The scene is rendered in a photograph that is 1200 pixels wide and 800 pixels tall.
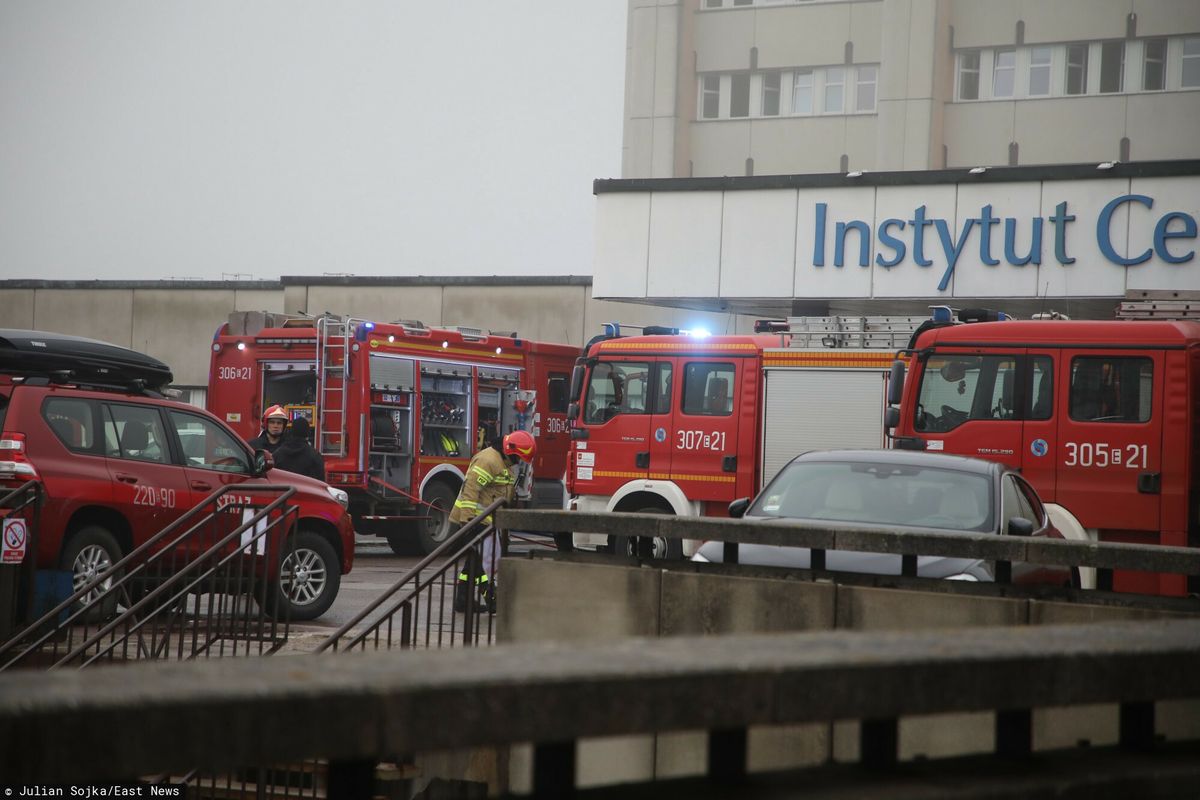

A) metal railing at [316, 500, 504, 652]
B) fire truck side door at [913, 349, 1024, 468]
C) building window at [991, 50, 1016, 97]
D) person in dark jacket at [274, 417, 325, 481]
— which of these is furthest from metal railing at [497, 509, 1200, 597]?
building window at [991, 50, 1016, 97]

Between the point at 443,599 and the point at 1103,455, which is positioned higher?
the point at 1103,455

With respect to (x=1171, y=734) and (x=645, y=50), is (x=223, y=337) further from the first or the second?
(x=645, y=50)

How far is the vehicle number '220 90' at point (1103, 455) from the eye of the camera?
45.9 feet

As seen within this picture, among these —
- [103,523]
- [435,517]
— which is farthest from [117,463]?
[435,517]

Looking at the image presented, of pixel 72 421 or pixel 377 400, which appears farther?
pixel 377 400

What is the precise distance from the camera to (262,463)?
44.0 ft

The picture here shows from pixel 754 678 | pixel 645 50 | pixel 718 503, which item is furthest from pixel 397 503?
pixel 645 50

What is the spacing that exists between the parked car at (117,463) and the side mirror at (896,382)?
532cm

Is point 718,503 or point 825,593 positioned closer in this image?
point 825,593

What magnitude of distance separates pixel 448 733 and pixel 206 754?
0.38 metres

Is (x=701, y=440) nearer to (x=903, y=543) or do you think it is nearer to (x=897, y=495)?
(x=897, y=495)

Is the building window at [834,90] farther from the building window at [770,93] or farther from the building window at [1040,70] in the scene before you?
the building window at [1040,70]

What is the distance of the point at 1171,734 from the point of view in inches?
186

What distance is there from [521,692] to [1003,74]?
1742 inches
